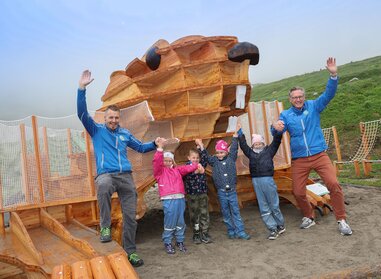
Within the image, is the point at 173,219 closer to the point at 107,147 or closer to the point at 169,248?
the point at 169,248

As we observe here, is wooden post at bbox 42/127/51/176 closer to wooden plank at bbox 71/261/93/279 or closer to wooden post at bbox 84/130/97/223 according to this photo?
wooden post at bbox 84/130/97/223

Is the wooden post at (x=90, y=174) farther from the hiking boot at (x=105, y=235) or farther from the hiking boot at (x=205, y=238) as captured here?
the hiking boot at (x=205, y=238)

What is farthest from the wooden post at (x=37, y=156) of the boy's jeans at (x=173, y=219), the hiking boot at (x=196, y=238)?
the hiking boot at (x=196, y=238)

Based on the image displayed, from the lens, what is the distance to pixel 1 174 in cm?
614

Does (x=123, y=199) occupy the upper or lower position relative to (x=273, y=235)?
→ upper

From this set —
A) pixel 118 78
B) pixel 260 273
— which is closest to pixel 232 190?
pixel 260 273

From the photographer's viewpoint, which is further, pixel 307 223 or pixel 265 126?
pixel 265 126

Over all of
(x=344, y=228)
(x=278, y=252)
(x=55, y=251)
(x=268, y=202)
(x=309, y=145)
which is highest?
(x=309, y=145)

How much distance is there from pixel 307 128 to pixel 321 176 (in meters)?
0.85

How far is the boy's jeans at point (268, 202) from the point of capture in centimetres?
645

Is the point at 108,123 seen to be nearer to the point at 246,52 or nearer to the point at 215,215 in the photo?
the point at 246,52

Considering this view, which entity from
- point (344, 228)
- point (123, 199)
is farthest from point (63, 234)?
point (344, 228)

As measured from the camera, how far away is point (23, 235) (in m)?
5.44

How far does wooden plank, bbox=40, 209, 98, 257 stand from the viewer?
16.1 feet
